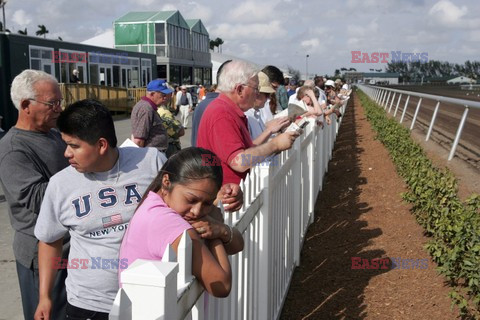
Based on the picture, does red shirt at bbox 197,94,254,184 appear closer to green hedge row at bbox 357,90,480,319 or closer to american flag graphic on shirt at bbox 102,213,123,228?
american flag graphic on shirt at bbox 102,213,123,228

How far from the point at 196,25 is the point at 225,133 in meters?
53.4

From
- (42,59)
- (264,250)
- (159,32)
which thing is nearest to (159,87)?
(264,250)

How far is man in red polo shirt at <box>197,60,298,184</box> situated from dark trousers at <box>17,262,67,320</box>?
1099mm

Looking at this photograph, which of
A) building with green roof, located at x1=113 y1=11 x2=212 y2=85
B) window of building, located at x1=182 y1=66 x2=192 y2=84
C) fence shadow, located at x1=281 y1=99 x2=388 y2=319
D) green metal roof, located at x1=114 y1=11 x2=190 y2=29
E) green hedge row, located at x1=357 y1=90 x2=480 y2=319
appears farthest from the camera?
window of building, located at x1=182 y1=66 x2=192 y2=84

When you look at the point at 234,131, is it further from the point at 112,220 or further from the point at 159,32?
the point at 159,32

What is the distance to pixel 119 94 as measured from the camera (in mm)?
28141

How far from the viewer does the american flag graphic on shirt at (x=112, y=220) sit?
2.44 m

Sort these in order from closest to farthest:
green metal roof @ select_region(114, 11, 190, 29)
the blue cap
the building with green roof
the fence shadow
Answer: the fence shadow
the blue cap
the building with green roof
green metal roof @ select_region(114, 11, 190, 29)

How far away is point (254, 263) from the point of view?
3.14 metres

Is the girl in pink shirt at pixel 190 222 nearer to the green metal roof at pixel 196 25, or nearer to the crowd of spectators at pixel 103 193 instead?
the crowd of spectators at pixel 103 193

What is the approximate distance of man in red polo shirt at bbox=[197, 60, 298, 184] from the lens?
128 inches

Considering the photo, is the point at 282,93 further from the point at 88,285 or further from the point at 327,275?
the point at 88,285

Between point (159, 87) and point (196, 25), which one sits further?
point (196, 25)

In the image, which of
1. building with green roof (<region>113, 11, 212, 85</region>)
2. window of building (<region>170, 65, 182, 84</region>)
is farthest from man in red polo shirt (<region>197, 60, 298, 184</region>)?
window of building (<region>170, 65, 182, 84</region>)
